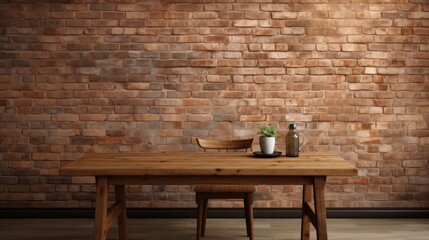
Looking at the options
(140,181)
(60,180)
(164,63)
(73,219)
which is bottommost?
(73,219)

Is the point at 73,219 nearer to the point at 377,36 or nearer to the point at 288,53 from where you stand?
the point at 288,53

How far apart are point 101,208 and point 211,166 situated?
28.4 inches

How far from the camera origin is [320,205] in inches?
113

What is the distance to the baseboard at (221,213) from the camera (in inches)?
177

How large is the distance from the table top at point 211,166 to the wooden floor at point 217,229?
3.44 ft

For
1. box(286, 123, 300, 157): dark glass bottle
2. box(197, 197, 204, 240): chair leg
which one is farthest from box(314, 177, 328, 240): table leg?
box(197, 197, 204, 240): chair leg

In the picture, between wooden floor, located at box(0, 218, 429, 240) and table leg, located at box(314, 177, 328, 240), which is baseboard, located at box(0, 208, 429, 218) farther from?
table leg, located at box(314, 177, 328, 240)

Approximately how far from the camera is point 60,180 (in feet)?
14.9

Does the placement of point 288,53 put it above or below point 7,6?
below

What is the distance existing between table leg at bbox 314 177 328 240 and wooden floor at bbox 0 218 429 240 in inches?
41.9

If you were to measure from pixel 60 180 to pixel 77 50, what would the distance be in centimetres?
126

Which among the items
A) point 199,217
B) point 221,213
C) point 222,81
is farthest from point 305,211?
point 222,81

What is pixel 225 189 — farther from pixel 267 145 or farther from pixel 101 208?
pixel 101 208

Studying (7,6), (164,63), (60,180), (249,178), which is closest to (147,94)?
(164,63)
